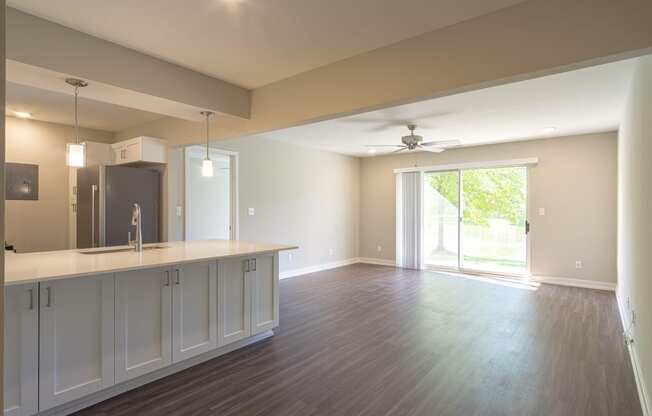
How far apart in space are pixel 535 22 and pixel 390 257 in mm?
6131

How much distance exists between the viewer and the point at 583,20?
6.18 feet

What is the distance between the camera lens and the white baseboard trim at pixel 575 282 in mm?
5315

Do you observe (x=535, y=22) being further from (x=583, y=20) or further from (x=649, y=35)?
(x=649, y=35)

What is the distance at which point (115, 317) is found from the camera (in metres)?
2.34

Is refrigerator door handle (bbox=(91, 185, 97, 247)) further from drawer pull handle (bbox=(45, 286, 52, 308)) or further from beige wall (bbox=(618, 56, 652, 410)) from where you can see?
beige wall (bbox=(618, 56, 652, 410))

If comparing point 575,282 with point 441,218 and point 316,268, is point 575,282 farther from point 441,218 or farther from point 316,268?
point 316,268

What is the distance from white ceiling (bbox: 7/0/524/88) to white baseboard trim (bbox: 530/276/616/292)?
5142mm

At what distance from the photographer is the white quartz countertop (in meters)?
2.02

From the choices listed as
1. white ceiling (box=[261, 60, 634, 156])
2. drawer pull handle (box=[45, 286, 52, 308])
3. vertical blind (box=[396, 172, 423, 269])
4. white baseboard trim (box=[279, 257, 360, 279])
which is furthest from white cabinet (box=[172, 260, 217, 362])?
vertical blind (box=[396, 172, 423, 269])

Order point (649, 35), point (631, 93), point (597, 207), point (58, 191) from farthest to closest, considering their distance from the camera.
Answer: point (597, 207) < point (58, 191) < point (631, 93) < point (649, 35)

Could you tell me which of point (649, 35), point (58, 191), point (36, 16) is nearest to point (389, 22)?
point (649, 35)

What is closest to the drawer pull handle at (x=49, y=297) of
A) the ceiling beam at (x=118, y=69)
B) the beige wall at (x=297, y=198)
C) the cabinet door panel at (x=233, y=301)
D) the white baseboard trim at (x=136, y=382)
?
the white baseboard trim at (x=136, y=382)

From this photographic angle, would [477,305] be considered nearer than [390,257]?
Yes

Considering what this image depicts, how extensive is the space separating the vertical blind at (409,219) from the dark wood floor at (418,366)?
2696 mm
